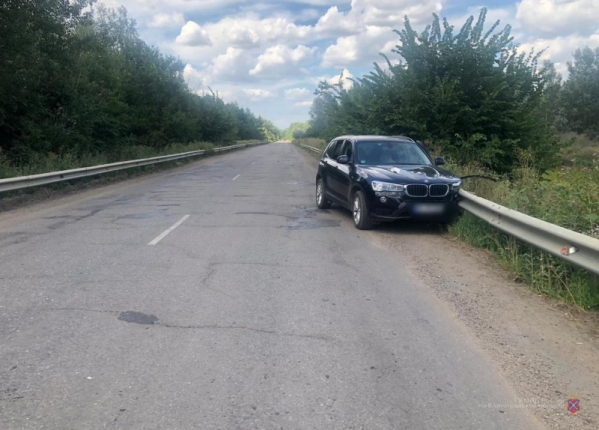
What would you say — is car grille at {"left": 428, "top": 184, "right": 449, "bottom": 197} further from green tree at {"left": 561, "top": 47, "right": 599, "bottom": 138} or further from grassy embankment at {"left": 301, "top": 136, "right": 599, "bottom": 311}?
green tree at {"left": 561, "top": 47, "right": 599, "bottom": 138}

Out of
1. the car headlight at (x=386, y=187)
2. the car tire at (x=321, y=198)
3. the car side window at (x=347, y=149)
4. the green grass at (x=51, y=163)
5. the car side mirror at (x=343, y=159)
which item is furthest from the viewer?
the green grass at (x=51, y=163)

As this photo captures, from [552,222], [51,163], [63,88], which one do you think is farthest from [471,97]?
[63,88]

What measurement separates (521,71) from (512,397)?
1597cm

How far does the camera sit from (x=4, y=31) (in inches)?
651

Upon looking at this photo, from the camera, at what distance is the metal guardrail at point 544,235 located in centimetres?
524

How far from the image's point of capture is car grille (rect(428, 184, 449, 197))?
9266 mm

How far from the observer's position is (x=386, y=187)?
9242 mm

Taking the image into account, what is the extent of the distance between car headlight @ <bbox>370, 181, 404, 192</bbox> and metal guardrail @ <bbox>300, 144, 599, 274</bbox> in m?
1.23

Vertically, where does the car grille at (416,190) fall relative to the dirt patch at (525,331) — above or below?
above

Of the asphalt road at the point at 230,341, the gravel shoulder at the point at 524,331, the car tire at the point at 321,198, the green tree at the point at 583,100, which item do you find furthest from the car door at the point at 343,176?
the green tree at the point at 583,100

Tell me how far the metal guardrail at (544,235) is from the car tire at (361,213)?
183 centimetres

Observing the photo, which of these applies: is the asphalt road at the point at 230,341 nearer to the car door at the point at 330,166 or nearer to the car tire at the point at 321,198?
the car door at the point at 330,166

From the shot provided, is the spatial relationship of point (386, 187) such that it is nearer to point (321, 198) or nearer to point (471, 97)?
point (321, 198)

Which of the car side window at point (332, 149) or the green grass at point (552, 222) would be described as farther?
the car side window at point (332, 149)
